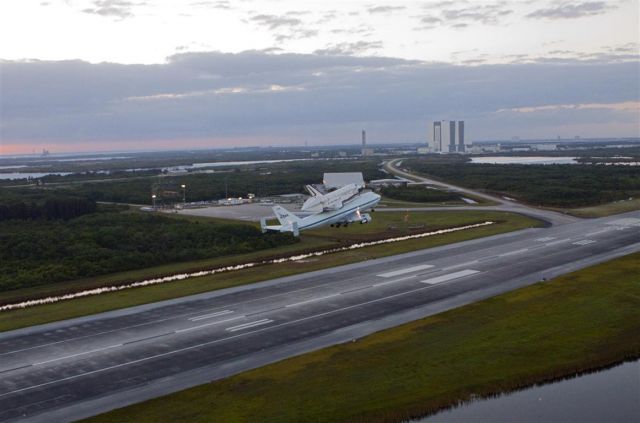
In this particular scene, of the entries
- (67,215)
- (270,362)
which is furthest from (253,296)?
(67,215)

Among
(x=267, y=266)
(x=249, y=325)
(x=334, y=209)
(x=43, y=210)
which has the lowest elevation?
(x=267, y=266)

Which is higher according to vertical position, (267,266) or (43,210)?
(43,210)

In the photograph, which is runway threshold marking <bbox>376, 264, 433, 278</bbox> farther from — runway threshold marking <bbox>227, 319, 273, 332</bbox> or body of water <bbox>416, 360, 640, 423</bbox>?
body of water <bbox>416, 360, 640, 423</bbox>


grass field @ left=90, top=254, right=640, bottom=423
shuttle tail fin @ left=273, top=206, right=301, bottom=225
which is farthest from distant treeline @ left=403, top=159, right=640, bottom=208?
grass field @ left=90, top=254, right=640, bottom=423

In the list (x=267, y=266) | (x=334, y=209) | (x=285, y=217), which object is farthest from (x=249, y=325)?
(x=334, y=209)

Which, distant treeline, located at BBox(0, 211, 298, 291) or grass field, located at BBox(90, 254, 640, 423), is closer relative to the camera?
grass field, located at BBox(90, 254, 640, 423)

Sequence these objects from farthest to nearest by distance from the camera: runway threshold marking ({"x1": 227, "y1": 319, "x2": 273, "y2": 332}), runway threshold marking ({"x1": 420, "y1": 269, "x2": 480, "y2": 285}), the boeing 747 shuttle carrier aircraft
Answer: the boeing 747 shuttle carrier aircraft, runway threshold marking ({"x1": 420, "y1": 269, "x2": 480, "y2": 285}), runway threshold marking ({"x1": 227, "y1": 319, "x2": 273, "y2": 332})

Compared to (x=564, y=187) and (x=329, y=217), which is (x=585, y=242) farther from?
(x=564, y=187)
